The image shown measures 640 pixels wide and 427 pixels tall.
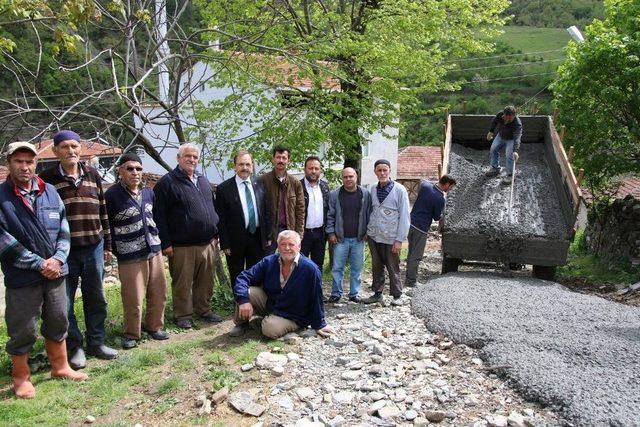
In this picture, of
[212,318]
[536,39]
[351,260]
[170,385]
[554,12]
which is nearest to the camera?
[170,385]

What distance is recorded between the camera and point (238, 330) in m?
5.14

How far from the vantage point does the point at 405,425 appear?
11.6 ft

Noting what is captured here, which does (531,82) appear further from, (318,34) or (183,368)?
(183,368)

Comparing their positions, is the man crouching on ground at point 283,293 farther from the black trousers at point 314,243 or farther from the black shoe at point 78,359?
the black shoe at point 78,359

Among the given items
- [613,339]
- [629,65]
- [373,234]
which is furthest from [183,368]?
[629,65]

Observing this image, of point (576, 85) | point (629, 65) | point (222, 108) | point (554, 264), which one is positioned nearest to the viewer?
point (554, 264)

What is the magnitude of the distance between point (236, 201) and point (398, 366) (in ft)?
7.78

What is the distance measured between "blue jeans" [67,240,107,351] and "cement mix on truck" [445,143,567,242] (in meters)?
4.74

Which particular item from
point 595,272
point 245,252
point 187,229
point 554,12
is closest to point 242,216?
point 245,252

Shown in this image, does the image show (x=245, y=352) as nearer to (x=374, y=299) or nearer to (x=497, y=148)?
(x=374, y=299)

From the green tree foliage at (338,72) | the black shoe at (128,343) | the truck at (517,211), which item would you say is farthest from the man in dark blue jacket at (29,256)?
the truck at (517,211)

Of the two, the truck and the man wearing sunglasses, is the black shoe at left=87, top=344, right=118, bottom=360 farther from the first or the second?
the truck

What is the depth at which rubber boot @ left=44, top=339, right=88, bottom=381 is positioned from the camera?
4.26 meters

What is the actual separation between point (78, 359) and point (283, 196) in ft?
8.29
